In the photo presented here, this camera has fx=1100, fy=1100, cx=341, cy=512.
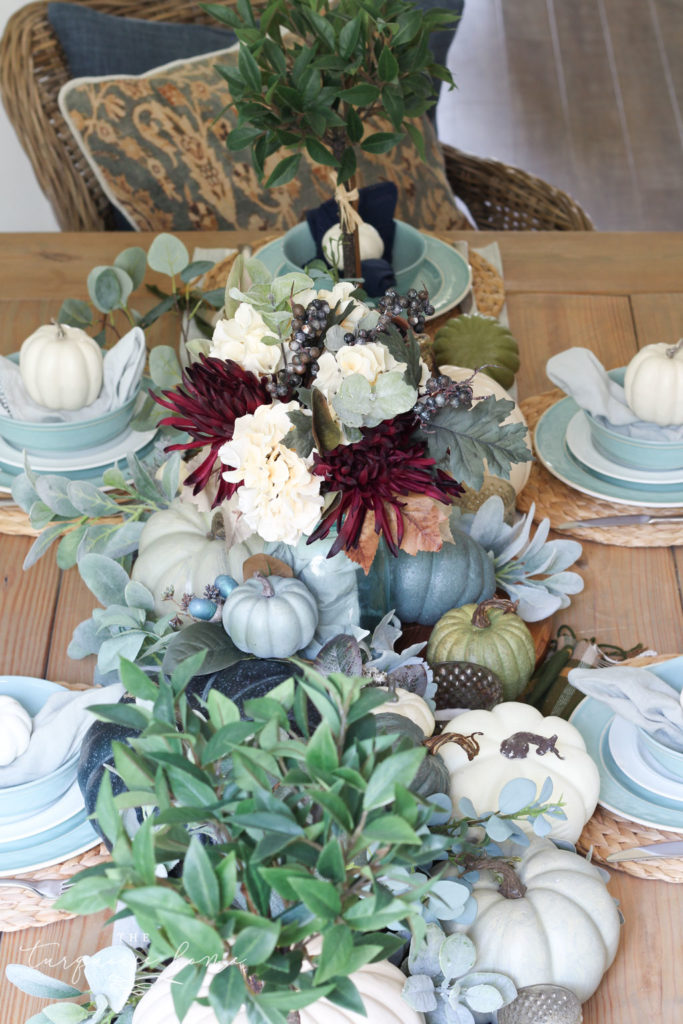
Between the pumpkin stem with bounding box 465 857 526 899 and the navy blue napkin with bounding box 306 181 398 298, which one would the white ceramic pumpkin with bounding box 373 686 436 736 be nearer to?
the pumpkin stem with bounding box 465 857 526 899

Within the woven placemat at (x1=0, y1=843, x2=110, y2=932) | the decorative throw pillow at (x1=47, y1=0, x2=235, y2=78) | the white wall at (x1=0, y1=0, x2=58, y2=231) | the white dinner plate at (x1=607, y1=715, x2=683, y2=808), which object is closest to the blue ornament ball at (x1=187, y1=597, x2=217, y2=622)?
the woven placemat at (x1=0, y1=843, x2=110, y2=932)

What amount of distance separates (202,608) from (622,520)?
49 cm

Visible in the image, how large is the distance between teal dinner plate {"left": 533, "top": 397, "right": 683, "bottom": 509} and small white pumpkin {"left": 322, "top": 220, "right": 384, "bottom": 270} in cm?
32

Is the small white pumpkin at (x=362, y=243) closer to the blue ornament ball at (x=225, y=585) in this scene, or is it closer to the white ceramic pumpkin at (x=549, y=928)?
the blue ornament ball at (x=225, y=585)

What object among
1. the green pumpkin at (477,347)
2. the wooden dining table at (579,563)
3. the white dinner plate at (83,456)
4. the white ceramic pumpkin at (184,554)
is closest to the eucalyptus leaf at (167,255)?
the wooden dining table at (579,563)

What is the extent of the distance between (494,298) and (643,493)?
0.43m

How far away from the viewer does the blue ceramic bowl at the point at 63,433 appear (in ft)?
4.00

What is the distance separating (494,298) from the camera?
1.49 meters

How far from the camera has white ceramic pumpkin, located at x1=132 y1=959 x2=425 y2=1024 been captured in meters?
0.63

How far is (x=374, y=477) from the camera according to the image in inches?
32.2

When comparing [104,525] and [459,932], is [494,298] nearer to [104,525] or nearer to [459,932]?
[104,525]

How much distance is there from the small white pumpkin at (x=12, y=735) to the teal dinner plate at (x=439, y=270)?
2.35 feet

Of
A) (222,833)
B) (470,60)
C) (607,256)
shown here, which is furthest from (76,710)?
(470,60)

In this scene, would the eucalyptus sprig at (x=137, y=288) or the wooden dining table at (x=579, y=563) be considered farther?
the eucalyptus sprig at (x=137, y=288)
